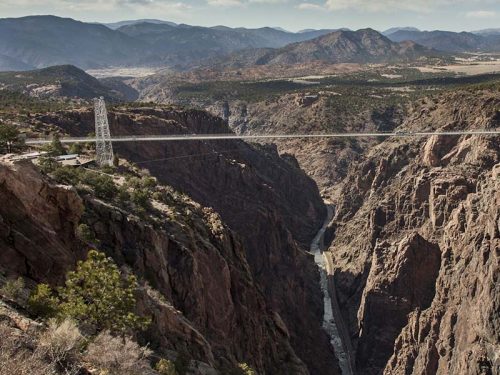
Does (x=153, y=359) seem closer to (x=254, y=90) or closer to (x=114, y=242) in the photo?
(x=114, y=242)

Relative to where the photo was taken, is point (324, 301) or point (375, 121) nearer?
point (324, 301)

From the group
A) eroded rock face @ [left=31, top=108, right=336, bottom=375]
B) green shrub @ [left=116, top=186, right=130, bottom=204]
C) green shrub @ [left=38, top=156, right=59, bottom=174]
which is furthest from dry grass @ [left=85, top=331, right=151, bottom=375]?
eroded rock face @ [left=31, top=108, right=336, bottom=375]

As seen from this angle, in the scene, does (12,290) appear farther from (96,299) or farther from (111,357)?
(111,357)

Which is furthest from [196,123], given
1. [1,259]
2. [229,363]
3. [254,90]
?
[254,90]

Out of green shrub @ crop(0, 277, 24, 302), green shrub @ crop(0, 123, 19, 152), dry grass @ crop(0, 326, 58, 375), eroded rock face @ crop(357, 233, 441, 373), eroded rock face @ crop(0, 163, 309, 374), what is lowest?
eroded rock face @ crop(357, 233, 441, 373)

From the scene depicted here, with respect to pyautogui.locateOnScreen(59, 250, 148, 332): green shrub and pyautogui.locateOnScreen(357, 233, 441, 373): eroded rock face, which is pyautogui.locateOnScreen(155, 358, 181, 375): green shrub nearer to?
pyautogui.locateOnScreen(59, 250, 148, 332): green shrub

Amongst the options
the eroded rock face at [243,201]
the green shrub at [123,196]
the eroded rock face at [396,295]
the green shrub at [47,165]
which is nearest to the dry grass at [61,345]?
the green shrub at [47,165]
